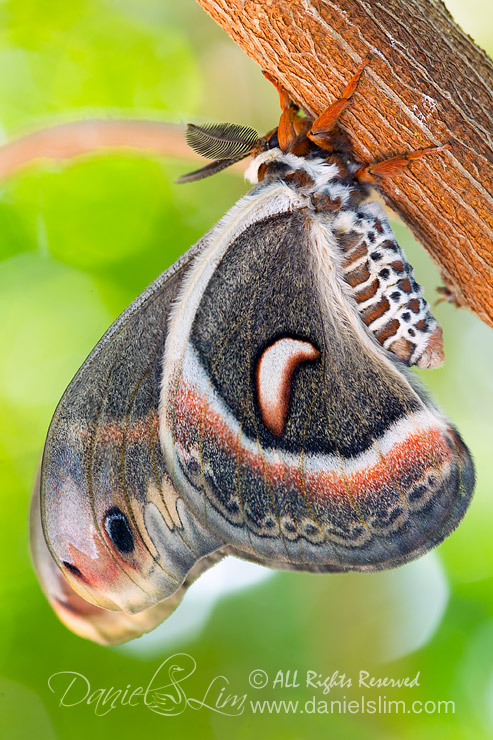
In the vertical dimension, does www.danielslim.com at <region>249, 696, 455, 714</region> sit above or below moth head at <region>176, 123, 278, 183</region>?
below

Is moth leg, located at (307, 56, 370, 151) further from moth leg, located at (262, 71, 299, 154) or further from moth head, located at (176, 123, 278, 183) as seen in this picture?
moth head, located at (176, 123, 278, 183)

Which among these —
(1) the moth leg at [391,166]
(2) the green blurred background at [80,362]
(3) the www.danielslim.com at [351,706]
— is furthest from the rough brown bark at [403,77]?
(3) the www.danielslim.com at [351,706]

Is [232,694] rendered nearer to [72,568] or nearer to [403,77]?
[72,568]

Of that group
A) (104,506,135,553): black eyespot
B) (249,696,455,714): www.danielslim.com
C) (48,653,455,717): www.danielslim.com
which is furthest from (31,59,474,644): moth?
(249,696,455,714): www.danielslim.com

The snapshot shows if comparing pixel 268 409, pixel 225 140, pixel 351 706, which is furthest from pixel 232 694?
pixel 225 140

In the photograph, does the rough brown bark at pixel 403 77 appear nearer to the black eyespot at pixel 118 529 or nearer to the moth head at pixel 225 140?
the moth head at pixel 225 140
